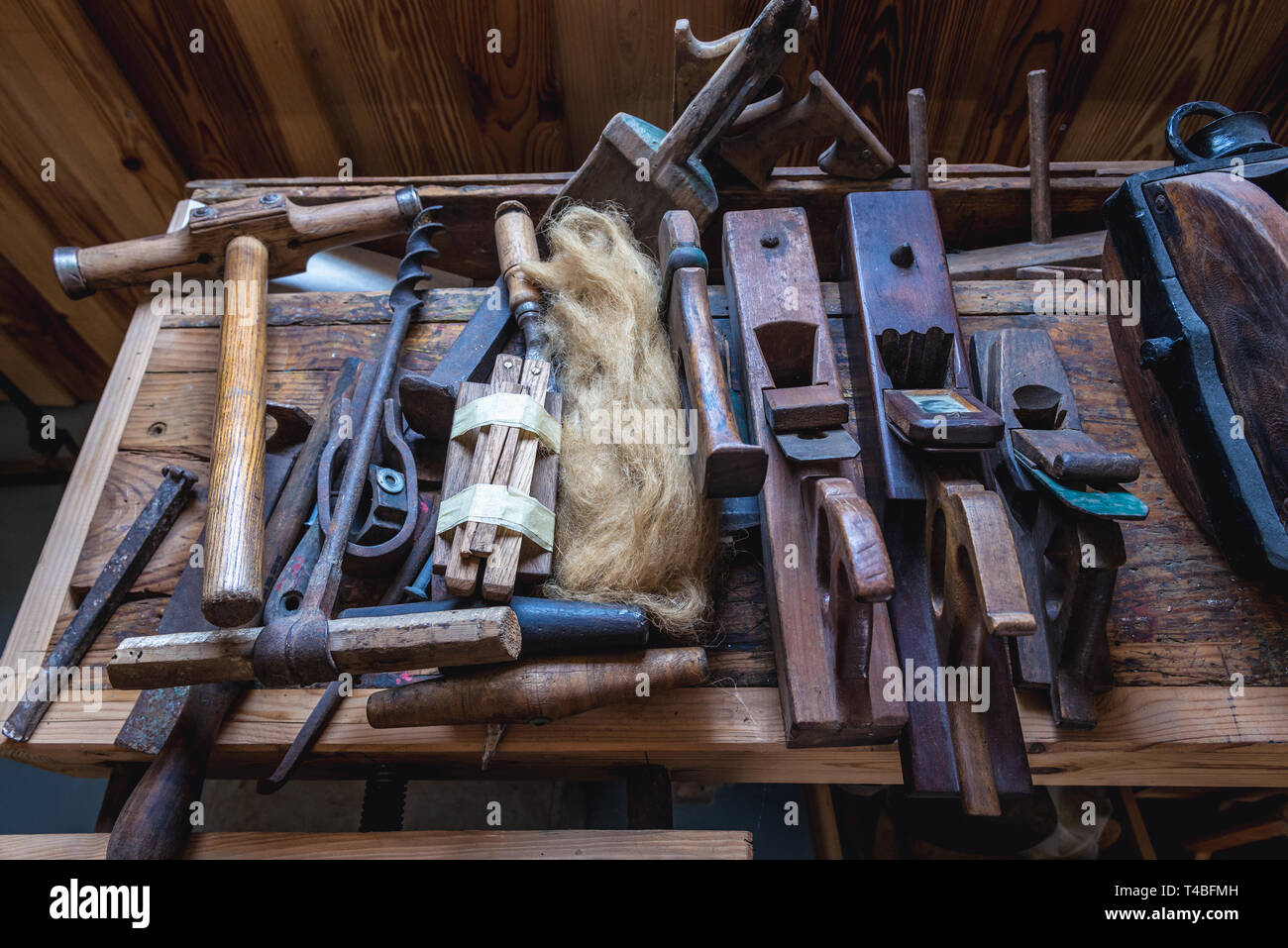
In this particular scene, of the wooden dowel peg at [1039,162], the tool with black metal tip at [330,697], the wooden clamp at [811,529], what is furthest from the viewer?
the wooden dowel peg at [1039,162]

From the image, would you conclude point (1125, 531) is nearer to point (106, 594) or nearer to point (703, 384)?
point (703, 384)

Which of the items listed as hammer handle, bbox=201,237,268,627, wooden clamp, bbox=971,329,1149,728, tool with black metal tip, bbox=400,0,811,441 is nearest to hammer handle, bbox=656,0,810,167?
tool with black metal tip, bbox=400,0,811,441

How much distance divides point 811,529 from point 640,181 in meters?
0.73

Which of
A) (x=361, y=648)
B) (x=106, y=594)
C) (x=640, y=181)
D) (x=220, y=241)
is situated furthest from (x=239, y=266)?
(x=361, y=648)

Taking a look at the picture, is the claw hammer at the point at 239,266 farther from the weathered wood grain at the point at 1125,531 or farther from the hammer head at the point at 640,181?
the hammer head at the point at 640,181

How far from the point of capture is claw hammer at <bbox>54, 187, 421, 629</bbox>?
1.09 m

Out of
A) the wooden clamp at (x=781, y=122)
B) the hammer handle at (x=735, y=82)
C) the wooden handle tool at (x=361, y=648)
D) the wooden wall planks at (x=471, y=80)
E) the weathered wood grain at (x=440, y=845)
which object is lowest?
the weathered wood grain at (x=440, y=845)

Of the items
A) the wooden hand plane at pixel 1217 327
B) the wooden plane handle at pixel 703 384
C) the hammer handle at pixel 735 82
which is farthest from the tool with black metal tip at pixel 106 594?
the wooden hand plane at pixel 1217 327

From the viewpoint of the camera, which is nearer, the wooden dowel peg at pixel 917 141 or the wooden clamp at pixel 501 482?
the wooden clamp at pixel 501 482

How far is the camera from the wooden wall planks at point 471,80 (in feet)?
5.90

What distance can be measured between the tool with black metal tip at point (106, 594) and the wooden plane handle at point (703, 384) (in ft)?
2.69

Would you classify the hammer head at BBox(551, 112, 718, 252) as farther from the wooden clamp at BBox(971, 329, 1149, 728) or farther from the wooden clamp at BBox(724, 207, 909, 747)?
the wooden clamp at BBox(971, 329, 1149, 728)

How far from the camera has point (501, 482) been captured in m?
1.03

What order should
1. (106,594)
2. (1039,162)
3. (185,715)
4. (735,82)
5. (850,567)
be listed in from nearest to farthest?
(850,567)
(185,715)
(106,594)
(735,82)
(1039,162)
